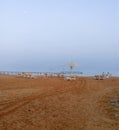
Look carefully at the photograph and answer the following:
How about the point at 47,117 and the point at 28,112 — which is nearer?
the point at 47,117

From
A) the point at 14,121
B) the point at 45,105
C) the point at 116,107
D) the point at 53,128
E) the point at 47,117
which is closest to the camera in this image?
the point at 53,128

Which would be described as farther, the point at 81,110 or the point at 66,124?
the point at 81,110

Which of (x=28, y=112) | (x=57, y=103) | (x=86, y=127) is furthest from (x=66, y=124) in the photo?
(x=57, y=103)

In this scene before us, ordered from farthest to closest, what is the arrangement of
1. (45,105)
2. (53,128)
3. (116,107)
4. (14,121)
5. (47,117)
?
(45,105), (116,107), (47,117), (14,121), (53,128)

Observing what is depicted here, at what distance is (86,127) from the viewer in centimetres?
1248

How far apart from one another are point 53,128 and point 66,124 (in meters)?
0.83

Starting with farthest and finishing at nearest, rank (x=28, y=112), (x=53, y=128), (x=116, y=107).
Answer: (x=116, y=107) → (x=28, y=112) → (x=53, y=128)

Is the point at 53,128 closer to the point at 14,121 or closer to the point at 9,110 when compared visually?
the point at 14,121

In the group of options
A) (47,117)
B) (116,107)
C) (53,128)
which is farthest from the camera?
(116,107)

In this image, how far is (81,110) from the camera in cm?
1617

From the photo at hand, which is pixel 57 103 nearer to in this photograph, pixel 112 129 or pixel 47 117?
pixel 47 117

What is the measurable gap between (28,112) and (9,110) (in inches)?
36.0

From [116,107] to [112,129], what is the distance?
3.72 m

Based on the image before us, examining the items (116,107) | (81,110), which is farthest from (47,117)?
(116,107)
